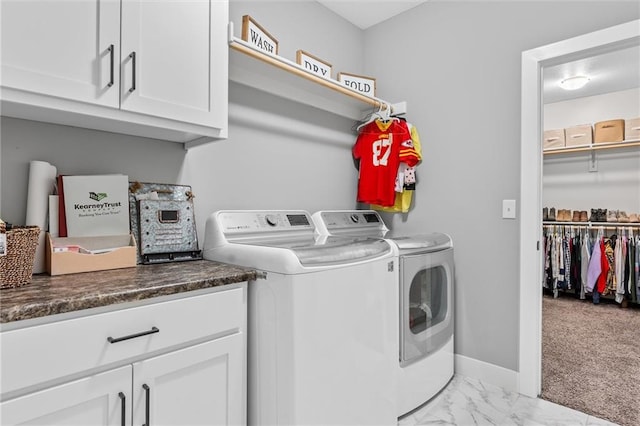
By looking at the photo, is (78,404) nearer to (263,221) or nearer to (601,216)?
(263,221)

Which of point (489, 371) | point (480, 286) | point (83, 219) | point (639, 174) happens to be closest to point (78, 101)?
point (83, 219)

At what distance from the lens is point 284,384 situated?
52.7 inches

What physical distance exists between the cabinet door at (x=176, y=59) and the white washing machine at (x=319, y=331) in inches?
22.5

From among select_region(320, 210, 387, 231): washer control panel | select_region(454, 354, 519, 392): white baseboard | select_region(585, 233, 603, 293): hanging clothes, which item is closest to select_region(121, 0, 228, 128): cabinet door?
select_region(320, 210, 387, 231): washer control panel

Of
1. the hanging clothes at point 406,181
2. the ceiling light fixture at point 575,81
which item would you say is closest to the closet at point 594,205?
the ceiling light fixture at point 575,81

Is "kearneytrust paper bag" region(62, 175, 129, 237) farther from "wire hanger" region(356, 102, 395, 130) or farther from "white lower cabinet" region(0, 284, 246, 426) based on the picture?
"wire hanger" region(356, 102, 395, 130)

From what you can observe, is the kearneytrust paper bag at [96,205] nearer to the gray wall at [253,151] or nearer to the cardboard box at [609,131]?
the gray wall at [253,151]

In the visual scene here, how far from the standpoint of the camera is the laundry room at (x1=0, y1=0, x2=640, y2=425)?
1287 millimetres

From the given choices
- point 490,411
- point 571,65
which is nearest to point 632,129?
point 571,65

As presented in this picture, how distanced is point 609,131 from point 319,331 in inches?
187

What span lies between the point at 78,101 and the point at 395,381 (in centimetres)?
176

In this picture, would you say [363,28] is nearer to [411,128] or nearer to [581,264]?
[411,128]

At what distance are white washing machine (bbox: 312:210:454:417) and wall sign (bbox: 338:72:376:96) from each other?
897 mm

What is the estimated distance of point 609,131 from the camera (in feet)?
14.0
